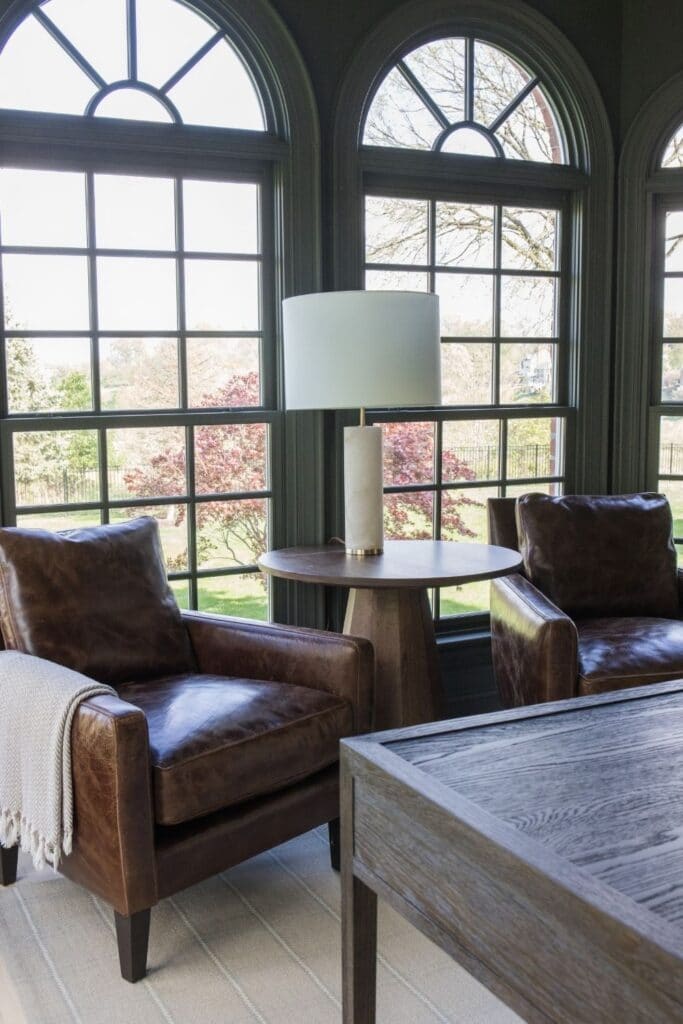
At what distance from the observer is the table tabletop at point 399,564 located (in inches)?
112

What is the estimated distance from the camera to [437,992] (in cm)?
216

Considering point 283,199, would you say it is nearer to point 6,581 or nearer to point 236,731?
point 6,581

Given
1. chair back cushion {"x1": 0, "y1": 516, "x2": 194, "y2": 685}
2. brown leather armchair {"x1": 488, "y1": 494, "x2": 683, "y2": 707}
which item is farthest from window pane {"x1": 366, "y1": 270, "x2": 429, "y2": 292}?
chair back cushion {"x1": 0, "y1": 516, "x2": 194, "y2": 685}

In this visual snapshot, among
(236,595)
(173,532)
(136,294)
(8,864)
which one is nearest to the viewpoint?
(8,864)

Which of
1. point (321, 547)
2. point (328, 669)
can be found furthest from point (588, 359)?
point (328, 669)

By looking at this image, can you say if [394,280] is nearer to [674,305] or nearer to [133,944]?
[674,305]

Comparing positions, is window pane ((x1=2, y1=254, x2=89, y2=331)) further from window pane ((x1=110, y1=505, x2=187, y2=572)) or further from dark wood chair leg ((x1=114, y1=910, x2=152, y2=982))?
dark wood chair leg ((x1=114, y1=910, x2=152, y2=982))

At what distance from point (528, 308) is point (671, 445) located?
0.83 metres

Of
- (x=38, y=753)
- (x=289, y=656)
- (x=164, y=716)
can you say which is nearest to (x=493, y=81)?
(x=289, y=656)

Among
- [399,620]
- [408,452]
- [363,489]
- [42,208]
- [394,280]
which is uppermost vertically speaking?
[42,208]

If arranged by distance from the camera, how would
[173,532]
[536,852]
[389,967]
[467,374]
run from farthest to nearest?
1. [467,374]
2. [173,532]
3. [389,967]
4. [536,852]

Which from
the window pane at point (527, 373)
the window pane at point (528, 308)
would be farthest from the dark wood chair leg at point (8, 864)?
the window pane at point (528, 308)

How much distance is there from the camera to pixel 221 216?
11.4 ft

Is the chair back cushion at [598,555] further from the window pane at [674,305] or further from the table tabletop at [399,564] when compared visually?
the window pane at [674,305]
